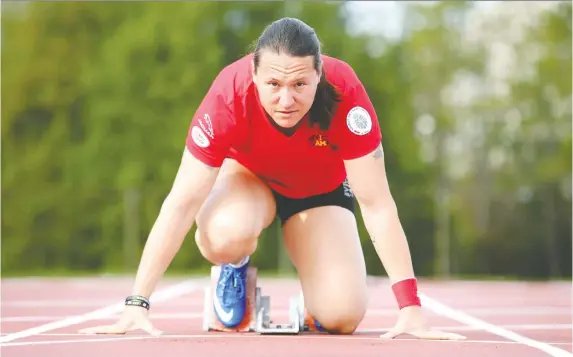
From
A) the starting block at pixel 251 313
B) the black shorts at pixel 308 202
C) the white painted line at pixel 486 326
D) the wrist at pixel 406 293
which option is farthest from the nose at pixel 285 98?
the white painted line at pixel 486 326

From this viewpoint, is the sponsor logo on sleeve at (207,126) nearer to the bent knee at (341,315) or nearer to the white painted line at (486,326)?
the bent knee at (341,315)

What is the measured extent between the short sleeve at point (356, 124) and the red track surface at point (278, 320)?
94 centimetres

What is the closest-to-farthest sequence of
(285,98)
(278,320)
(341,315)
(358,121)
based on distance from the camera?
1. (285,98)
2. (358,121)
3. (341,315)
4. (278,320)

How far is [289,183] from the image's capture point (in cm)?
603

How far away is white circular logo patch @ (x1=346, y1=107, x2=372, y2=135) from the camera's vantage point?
536 centimetres

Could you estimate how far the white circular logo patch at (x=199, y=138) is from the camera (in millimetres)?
5355

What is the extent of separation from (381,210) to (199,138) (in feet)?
3.16

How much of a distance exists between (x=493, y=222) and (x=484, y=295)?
305 inches

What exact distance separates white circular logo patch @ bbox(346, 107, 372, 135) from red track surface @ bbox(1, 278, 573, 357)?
1.01m

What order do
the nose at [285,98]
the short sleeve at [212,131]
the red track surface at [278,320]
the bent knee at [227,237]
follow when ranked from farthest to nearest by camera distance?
the bent knee at [227,237], the short sleeve at [212,131], the nose at [285,98], the red track surface at [278,320]

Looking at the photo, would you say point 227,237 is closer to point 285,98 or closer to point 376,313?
point 285,98

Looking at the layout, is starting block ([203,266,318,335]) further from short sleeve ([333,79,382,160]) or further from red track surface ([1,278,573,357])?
short sleeve ([333,79,382,160])

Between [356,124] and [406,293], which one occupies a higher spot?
[356,124]

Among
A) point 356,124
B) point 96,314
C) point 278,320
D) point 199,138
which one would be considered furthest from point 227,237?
point 96,314
